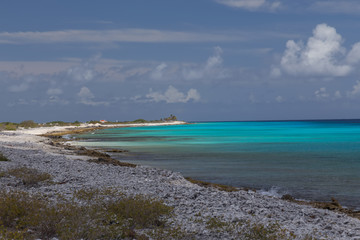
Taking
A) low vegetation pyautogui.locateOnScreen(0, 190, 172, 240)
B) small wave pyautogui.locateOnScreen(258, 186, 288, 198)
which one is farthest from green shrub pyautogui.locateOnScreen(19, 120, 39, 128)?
low vegetation pyautogui.locateOnScreen(0, 190, 172, 240)

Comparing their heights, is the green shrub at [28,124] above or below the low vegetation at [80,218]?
above

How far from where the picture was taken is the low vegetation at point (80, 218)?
9492 millimetres

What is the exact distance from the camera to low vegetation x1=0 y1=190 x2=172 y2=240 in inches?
374

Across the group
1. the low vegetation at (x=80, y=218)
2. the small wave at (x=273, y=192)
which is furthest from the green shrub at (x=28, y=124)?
the low vegetation at (x=80, y=218)

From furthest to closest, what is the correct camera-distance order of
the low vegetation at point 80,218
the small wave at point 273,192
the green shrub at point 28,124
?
the green shrub at point 28,124
the small wave at point 273,192
the low vegetation at point 80,218

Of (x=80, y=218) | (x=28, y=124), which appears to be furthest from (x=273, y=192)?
(x=28, y=124)

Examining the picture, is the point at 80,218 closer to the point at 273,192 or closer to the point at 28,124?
the point at 273,192

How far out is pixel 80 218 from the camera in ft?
32.0

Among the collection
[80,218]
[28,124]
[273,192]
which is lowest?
[273,192]

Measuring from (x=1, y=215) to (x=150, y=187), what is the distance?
276 inches

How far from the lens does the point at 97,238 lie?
31.6ft

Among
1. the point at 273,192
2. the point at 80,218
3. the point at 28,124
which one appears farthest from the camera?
the point at 28,124

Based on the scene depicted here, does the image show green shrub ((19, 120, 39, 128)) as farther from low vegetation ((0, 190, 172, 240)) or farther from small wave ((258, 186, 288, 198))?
low vegetation ((0, 190, 172, 240))

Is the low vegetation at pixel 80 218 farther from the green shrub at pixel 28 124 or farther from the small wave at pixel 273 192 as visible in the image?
the green shrub at pixel 28 124
